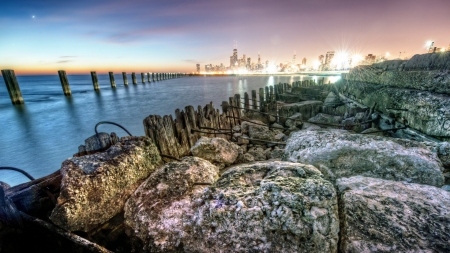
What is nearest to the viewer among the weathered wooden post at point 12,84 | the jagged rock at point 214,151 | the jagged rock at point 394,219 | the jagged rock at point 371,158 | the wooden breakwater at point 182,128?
the jagged rock at point 394,219

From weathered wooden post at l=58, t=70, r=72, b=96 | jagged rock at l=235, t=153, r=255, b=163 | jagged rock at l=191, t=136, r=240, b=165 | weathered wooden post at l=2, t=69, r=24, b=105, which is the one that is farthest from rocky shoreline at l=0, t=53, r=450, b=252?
weathered wooden post at l=58, t=70, r=72, b=96

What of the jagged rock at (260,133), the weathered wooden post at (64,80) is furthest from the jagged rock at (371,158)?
the weathered wooden post at (64,80)

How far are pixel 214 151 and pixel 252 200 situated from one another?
2.16m

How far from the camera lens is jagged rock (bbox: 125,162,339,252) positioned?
1.31 meters

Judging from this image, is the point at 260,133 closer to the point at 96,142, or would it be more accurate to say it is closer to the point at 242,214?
the point at 96,142

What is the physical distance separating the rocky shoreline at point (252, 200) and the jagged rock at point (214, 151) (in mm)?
911

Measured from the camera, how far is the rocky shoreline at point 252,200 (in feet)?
4.34

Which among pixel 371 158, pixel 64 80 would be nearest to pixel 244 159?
pixel 371 158

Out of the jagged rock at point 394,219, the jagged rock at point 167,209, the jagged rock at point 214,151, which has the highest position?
the jagged rock at point 394,219

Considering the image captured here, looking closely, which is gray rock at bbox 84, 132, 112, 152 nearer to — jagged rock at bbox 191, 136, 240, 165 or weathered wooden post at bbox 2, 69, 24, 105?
jagged rock at bbox 191, 136, 240, 165

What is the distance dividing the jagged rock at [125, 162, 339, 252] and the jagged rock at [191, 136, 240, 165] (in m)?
1.62

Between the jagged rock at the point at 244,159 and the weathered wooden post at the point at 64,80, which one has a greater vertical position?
the weathered wooden post at the point at 64,80

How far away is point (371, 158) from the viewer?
2.25 metres

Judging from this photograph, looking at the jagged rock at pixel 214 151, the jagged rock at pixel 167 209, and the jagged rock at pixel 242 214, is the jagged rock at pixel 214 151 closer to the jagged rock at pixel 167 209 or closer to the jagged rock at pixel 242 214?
the jagged rock at pixel 167 209
